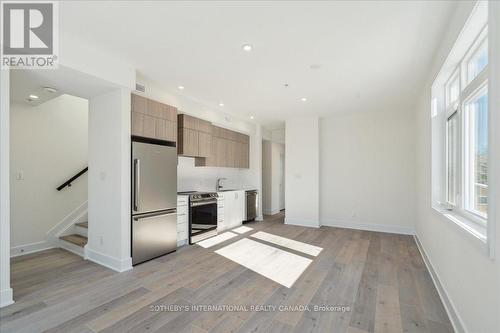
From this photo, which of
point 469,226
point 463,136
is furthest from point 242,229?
point 463,136

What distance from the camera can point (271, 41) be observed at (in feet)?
8.40

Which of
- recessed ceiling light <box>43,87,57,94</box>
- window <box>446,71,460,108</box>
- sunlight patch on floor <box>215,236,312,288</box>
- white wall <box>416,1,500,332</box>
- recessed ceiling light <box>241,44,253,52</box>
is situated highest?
recessed ceiling light <box>241,44,253,52</box>

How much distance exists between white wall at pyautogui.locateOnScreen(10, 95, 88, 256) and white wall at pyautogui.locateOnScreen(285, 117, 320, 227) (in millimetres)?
4713

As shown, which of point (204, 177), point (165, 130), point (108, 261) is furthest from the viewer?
point (204, 177)

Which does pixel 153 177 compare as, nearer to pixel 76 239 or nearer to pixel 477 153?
pixel 76 239

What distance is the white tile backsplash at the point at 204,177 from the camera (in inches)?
196

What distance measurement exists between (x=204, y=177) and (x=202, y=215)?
1275mm

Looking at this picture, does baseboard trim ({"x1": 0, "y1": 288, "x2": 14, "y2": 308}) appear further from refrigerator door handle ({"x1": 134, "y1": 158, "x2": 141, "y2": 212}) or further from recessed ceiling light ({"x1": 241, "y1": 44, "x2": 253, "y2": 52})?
recessed ceiling light ({"x1": 241, "y1": 44, "x2": 253, "y2": 52})

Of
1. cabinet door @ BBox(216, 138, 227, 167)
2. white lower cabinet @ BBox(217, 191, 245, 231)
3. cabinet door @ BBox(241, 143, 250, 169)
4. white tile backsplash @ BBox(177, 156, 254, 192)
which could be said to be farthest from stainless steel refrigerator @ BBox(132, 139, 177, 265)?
cabinet door @ BBox(241, 143, 250, 169)

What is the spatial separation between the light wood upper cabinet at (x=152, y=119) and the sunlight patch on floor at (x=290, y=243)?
2.63m

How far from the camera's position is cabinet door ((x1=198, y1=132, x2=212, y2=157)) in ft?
16.0

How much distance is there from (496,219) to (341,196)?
466 cm

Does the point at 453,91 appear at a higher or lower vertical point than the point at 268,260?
higher

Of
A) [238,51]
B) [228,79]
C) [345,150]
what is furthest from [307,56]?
[345,150]
